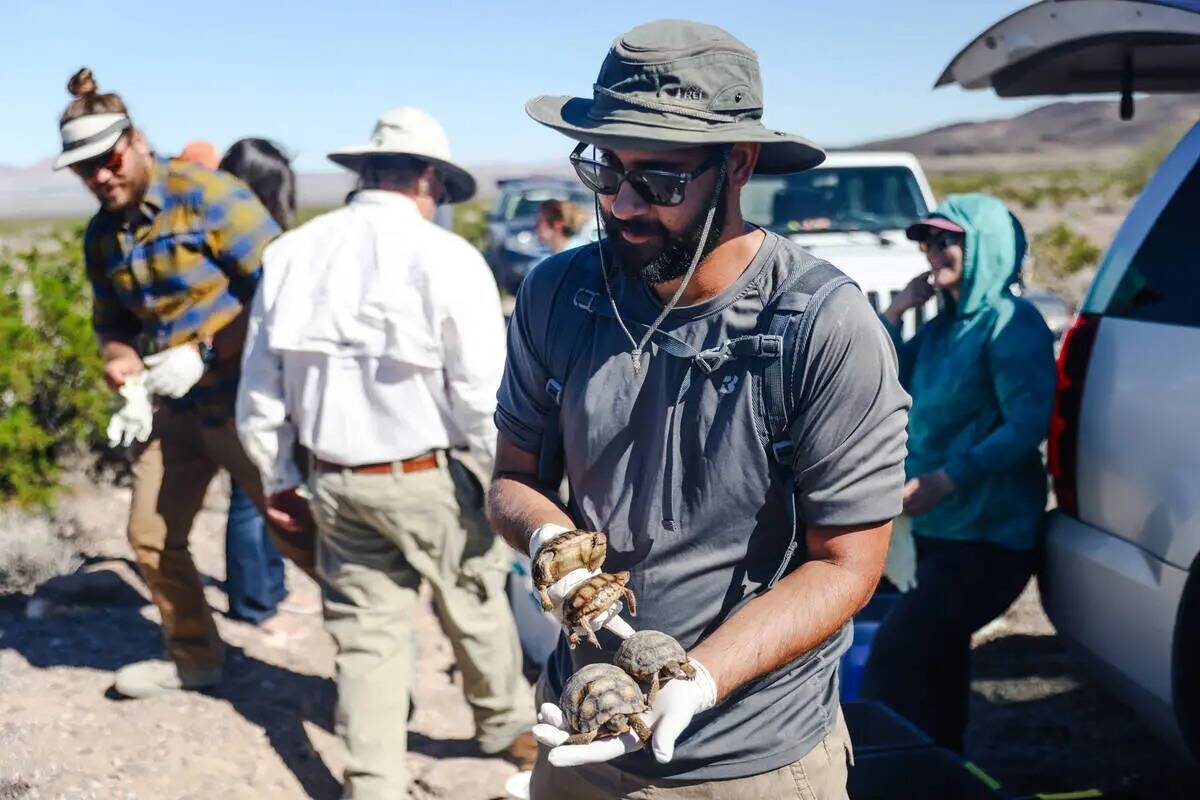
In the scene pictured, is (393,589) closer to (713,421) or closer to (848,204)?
(713,421)

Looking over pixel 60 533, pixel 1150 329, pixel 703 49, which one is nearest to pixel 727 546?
pixel 703 49

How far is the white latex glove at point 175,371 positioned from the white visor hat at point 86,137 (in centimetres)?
74

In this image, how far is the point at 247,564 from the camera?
5598 mm

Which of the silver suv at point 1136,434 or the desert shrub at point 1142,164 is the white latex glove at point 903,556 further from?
the desert shrub at point 1142,164

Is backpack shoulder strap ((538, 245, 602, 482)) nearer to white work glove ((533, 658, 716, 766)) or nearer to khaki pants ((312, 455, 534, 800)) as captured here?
white work glove ((533, 658, 716, 766))

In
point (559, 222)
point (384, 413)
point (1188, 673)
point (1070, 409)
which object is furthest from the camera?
point (559, 222)

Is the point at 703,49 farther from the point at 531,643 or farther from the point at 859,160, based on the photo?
the point at 859,160

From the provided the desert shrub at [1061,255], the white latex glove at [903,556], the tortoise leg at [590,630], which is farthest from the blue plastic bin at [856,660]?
the desert shrub at [1061,255]

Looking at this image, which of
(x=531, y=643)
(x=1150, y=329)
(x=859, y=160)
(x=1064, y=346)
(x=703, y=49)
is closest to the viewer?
(x=703, y=49)

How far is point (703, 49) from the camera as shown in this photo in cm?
202

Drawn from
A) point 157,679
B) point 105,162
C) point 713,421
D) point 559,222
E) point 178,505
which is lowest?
point 157,679

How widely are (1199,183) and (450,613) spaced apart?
8.78ft

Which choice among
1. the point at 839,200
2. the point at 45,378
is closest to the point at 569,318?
the point at 45,378

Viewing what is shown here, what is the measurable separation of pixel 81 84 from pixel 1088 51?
354 centimetres
